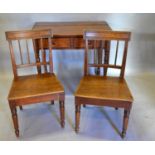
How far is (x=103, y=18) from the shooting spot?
257 centimetres

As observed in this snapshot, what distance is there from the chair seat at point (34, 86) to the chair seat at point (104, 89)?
0.69ft

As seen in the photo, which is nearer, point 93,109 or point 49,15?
point 93,109

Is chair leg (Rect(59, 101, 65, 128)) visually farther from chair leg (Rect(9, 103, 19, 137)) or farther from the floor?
chair leg (Rect(9, 103, 19, 137))

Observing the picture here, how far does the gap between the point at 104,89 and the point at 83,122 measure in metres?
0.46

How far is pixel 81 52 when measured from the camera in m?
2.81

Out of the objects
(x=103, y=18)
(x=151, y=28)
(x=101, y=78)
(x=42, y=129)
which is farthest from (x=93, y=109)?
(x=151, y=28)

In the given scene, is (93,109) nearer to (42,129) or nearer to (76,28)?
(42,129)

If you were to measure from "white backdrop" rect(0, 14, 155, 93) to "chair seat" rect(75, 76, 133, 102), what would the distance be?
713 mm

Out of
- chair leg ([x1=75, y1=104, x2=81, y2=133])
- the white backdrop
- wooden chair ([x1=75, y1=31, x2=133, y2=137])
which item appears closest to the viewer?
wooden chair ([x1=75, y1=31, x2=133, y2=137])

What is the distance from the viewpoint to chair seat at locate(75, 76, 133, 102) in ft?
5.27

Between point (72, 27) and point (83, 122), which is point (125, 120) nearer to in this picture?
point (83, 122)

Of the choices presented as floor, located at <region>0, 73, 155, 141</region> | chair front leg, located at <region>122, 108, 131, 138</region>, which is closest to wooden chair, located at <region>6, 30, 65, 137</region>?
floor, located at <region>0, 73, 155, 141</region>

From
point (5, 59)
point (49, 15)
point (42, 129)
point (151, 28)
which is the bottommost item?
point (42, 129)
